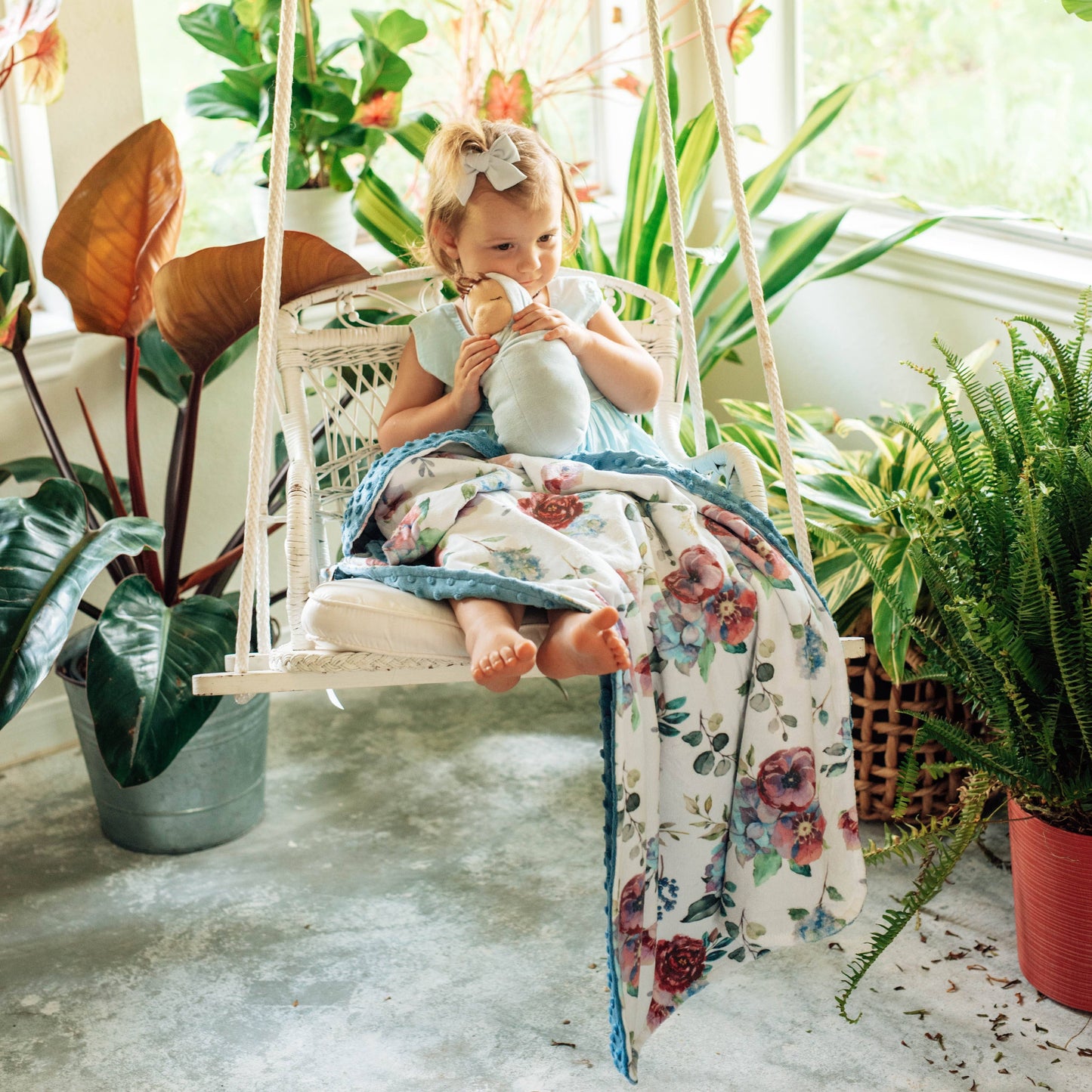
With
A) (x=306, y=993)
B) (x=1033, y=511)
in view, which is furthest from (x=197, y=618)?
(x=1033, y=511)

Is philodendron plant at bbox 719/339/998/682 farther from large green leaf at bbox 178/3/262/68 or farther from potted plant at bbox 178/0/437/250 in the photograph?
large green leaf at bbox 178/3/262/68

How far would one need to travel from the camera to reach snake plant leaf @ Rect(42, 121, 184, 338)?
2.12m

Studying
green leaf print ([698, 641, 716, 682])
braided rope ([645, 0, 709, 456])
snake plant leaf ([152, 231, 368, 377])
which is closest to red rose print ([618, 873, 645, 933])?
green leaf print ([698, 641, 716, 682])

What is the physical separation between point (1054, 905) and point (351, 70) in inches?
88.4

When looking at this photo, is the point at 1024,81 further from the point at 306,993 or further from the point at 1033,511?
the point at 306,993

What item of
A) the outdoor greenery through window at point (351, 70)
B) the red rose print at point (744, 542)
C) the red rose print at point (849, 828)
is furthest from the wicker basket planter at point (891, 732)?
the outdoor greenery through window at point (351, 70)

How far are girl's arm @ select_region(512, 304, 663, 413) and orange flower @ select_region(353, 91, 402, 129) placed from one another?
2.38 feet

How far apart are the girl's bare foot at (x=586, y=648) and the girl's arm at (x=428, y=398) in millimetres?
498

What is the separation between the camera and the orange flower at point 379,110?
2.43 metres

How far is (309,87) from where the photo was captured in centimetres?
239

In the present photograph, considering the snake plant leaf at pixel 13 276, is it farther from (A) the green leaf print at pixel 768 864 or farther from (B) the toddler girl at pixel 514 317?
(A) the green leaf print at pixel 768 864

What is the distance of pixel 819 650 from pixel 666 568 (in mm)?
221

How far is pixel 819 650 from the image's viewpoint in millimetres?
1623

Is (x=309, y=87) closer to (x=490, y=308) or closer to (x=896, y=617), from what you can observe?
(x=490, y=308)
